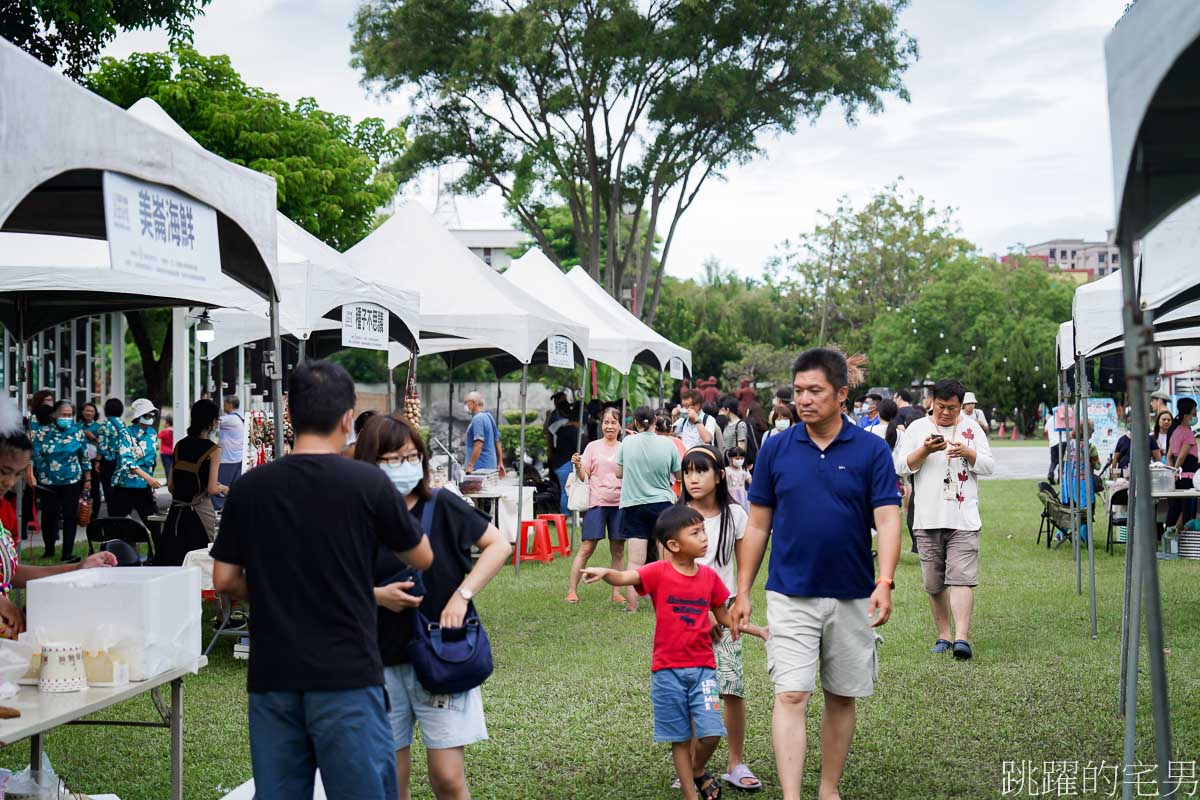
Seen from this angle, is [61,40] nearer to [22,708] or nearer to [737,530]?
[737,530]

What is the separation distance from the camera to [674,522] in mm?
5000

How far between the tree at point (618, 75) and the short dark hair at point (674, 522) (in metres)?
16.9

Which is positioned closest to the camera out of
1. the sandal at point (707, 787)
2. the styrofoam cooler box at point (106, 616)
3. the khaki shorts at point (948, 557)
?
the styrofoam cooler box at point (106, 616)

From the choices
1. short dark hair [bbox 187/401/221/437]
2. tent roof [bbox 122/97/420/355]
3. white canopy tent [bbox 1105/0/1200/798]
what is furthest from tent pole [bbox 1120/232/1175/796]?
short dark hair [bbox 187/401/221/437]

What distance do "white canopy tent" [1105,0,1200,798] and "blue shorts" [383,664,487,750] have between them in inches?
83.1

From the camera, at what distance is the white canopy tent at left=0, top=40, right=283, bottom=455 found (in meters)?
3.12

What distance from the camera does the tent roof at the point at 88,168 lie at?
3.12 m

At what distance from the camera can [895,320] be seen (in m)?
64.6

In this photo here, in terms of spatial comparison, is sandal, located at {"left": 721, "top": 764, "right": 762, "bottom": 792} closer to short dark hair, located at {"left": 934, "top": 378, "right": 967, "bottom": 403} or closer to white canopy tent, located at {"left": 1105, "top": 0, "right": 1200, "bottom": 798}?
white canopy tent, located at {"left": 1105, "top": 0, "right": 1200, "bottom": 798}

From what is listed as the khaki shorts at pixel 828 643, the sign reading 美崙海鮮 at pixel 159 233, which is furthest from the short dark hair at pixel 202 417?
the khaki shorts at pixel 828 643

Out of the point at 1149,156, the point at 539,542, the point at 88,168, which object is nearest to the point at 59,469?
the point at 539,542

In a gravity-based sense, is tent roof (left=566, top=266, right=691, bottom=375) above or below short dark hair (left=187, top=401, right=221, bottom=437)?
above

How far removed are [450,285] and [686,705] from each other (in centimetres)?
850

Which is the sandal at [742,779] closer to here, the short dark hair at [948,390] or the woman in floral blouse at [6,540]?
the woman in floral blouse at [6,540]
